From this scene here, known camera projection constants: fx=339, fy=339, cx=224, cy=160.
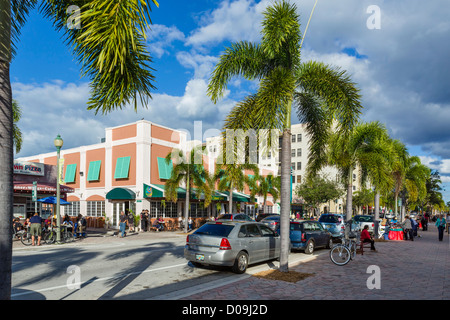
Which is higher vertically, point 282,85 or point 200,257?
point 282,85

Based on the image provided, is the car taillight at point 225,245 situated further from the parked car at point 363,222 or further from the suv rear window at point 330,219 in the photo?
the parked car at point 363,222

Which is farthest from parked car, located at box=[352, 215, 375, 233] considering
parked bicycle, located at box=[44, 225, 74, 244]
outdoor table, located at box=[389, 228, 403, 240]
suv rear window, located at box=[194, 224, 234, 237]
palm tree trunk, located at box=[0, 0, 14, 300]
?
palm tree trunk, located at box=[0, 0, 14, 300]

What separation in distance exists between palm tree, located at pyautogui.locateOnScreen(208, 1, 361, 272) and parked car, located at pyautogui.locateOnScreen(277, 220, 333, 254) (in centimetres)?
510

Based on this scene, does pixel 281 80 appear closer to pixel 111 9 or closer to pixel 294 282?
pixel 294 282

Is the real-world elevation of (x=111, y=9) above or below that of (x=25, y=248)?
above

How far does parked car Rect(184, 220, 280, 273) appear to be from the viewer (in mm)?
10090

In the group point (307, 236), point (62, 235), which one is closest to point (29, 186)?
point (62, 235)

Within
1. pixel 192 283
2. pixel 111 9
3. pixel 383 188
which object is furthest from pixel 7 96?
pixel 383 188

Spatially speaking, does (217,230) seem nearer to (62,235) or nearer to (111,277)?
(111,277)

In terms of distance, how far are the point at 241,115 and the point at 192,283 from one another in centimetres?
511

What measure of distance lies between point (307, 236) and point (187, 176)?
14.9 m

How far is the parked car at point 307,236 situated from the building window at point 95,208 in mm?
23286

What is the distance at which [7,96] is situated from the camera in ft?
11.9

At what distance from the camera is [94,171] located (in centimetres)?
3394
